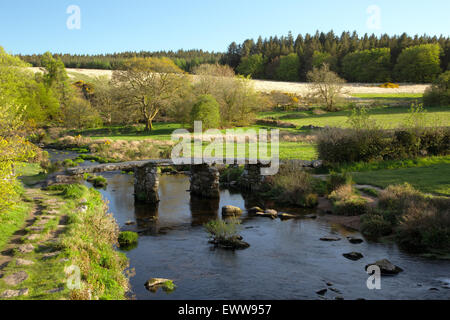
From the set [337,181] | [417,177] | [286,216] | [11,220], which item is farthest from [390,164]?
[11,220]

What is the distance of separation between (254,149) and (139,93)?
67.1ft

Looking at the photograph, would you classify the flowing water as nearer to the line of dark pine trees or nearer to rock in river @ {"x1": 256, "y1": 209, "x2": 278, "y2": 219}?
rock in river @ {"x1": 256, "y1": 209, "x2": 278, "y2": 219}

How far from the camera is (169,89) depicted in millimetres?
49125

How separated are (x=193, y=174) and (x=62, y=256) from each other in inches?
546

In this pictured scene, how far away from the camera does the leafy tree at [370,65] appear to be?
92.6 meters

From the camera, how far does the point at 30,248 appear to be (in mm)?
10562

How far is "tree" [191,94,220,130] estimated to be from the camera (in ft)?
142

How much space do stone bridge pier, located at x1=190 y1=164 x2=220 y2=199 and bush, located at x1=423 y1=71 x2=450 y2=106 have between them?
4325cm

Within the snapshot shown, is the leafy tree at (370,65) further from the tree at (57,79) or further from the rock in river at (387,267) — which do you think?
the rock in river at (387,267)

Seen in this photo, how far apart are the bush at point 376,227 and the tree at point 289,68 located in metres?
92.5

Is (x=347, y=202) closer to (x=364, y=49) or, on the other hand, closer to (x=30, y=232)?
(x=30, y=232)

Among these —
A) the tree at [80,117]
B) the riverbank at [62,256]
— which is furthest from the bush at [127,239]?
the tree at [80,117]

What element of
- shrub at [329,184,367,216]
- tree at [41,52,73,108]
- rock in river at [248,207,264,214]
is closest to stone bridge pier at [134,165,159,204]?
rock in river at [248,207,264,214]

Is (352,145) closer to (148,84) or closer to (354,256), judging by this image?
(354,256)
